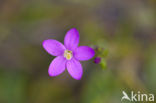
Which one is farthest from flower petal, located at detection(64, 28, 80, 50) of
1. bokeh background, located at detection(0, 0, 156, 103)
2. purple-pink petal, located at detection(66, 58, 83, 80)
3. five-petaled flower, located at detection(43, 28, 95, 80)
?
bokeh background, located at detection(0, 0, 156, 103)

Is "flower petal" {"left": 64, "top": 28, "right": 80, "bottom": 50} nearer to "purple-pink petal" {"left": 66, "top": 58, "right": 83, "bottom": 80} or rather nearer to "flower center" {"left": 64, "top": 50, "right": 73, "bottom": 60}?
"flower center" {"left": 64, "top": 50, "right": 73, "bottom": 60}

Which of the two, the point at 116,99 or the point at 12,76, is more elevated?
the point at 12,76

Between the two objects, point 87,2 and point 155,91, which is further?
point 87,2

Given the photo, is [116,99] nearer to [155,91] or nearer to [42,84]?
[155,91]

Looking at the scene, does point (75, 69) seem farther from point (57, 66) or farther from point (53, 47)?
point (53, 47)

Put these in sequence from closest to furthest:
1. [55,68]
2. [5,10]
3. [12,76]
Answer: [55,68], [12,76], [5,10]

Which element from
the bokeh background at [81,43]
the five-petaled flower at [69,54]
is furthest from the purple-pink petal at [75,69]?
the bokeh background at [81,43]

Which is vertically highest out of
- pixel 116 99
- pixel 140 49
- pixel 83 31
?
pixel 83 31

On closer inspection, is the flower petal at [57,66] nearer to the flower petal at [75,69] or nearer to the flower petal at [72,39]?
the flower petal at [75,69]

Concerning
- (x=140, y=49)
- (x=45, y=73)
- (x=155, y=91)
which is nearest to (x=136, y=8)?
(x=140, y=49)
